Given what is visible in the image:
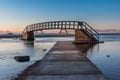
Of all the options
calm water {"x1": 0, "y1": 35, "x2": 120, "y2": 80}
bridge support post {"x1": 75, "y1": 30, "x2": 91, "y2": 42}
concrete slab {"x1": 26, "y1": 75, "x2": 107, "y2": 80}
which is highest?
bridge support post {"x1": 75, "y1": 30, "x2": 91, "y2": 42}

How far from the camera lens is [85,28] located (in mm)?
40906

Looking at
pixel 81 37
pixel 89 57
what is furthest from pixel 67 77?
A: pixel 81 37

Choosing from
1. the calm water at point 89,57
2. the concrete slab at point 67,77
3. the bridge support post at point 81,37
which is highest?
the bridge support post at point 81,37

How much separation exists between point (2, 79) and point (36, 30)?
39.8 meters

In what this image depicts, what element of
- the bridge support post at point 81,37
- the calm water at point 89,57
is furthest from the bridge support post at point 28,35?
the calm water at point 89,57

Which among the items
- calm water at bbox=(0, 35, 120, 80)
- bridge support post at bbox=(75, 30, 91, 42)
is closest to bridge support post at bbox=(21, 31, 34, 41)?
bridge support post at bbox=(75, 30, 91, 42)

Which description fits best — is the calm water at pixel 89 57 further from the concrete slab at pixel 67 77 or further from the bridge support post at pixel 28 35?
the bridge support post at pixel 28 35

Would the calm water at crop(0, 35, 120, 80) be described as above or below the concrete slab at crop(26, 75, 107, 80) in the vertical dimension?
below

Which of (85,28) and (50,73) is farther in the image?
(85,28)

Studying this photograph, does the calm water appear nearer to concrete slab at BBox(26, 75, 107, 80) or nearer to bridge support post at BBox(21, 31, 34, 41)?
concrete slab at BBox(26, 75, 107, 80)

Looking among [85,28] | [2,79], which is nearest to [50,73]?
[2,79]

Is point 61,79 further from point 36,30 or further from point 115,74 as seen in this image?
point 36,30

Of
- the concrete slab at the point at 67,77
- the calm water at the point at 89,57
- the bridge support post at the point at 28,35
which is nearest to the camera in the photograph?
the concrete slab at the point at 67,77

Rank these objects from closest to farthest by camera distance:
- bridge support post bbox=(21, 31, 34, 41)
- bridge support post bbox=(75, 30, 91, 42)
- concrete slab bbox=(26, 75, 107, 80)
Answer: concrete slab bbox=(26, 75, 107, 80) → bridge support post bbox=(75, 30, 91, 42) → bridge support post bbox=(21, 31, 34, 41)
